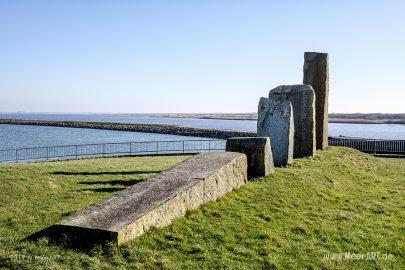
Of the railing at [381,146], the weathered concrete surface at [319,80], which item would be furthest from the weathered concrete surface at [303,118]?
the railing at [381,146]

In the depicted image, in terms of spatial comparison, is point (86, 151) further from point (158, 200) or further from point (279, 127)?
point (158, 200)

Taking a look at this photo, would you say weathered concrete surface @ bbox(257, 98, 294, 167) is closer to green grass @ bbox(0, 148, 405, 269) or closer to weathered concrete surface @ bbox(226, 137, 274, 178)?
green grass @ bbox(0, 148, 405, 269)

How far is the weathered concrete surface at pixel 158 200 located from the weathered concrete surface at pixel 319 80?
12.1 metres

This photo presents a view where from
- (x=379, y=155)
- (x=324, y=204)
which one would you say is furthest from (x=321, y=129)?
(x=324, y=204)

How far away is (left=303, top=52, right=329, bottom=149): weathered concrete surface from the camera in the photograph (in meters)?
22.8

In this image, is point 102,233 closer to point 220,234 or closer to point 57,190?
point 220,234

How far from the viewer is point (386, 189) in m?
14.2

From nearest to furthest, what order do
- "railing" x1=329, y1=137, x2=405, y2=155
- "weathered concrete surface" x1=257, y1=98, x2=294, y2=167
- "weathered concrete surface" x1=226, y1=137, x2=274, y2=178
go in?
"weathered concrete surface" x1=226, y1=137, x2=274, y2=178
"weathered concrete surface" x1=257, y1=98, x2=294, y2=167
"railing" x1=329, y1=137, x2=405, y2=155

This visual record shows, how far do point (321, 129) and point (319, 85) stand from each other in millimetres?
2468

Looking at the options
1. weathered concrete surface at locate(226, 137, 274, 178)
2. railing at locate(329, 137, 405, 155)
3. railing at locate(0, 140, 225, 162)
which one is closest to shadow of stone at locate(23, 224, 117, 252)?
weathered concrete surface at locate(226, 137, 274, 178)

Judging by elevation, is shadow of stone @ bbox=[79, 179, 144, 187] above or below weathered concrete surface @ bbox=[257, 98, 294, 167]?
below

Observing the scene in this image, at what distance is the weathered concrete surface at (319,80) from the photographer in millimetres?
22781

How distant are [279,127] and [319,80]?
8.10 metres

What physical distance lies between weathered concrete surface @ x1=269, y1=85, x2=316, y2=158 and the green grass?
4.20 metres
